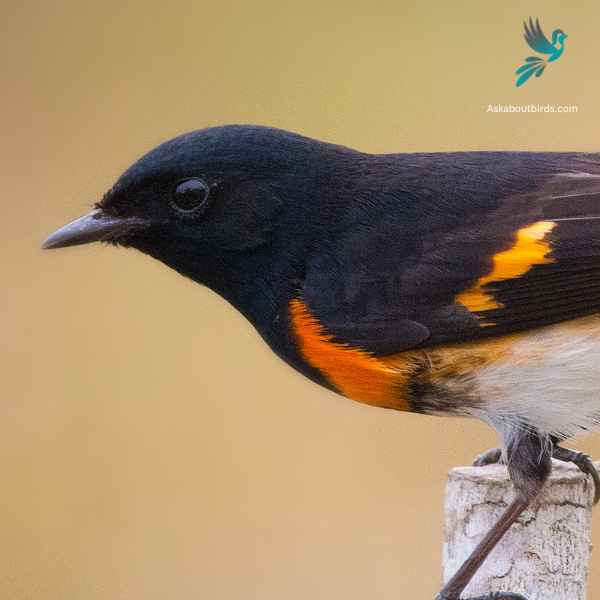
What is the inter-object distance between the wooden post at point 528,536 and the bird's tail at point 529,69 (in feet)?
6.86

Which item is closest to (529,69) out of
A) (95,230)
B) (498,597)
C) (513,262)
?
(513,262)

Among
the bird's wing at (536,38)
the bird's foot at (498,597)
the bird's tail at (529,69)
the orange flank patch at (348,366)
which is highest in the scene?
the bird's wing at (536,38)

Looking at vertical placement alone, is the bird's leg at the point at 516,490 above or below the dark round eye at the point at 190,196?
below

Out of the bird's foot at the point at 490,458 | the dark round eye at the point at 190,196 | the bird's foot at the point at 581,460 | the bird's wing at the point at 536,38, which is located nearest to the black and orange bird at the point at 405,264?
the dark round eye at the point at 190,196

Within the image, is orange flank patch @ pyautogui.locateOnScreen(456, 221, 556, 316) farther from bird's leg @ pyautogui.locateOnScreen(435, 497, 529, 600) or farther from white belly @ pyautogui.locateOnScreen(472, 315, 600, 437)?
bird's leg @ pyautogui.locateOnScreen(435, 497, 529, 600)

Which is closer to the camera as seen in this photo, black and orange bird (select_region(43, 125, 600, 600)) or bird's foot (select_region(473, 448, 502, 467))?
black and orange bird (select_region(43, 125, 600, 600))

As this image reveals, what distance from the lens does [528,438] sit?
12.2 ft

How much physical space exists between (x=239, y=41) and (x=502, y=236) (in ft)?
8.97

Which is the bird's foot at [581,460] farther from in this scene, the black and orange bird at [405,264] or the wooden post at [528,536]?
the black and orange bird at [405,264]

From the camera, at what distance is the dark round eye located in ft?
11.9

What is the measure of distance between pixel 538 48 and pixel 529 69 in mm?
92

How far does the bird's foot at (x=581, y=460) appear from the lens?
13.3ft

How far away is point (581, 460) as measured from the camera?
4094 millimetres

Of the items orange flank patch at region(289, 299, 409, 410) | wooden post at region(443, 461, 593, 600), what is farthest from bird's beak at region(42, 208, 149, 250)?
wooden post at region(443, 461, 593, 600)
